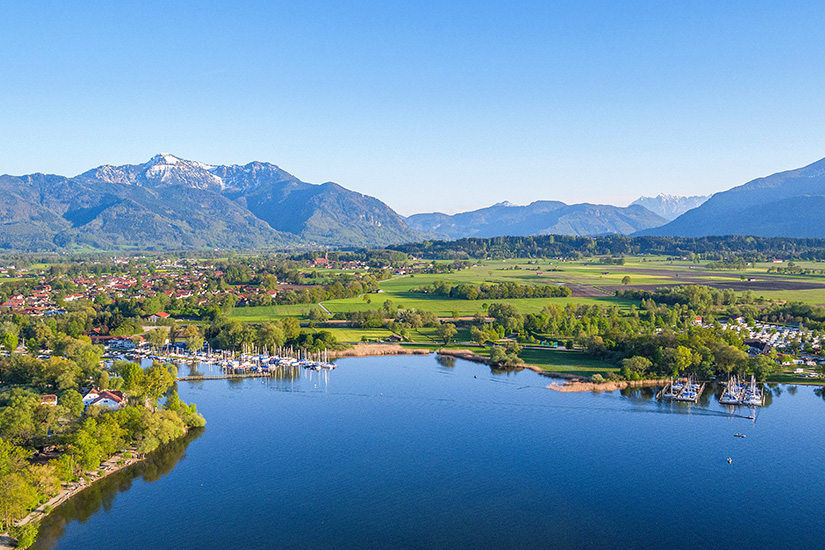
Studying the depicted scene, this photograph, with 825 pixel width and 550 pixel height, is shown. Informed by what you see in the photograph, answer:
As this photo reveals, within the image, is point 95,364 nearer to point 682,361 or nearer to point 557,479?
point 557,479

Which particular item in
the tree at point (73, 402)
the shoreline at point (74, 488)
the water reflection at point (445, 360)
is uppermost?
the tree at point (73, 402)

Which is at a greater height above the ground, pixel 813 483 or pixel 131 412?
pixel 131 412

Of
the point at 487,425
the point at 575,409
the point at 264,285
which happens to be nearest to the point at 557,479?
the point at 487,425

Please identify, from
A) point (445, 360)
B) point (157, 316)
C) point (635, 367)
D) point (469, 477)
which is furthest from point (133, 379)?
point (635, 367)

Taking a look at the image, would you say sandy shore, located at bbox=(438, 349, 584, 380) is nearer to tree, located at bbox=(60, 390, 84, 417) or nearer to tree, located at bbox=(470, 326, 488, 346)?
tree, located at bbox=(470, 326, 488, 346)

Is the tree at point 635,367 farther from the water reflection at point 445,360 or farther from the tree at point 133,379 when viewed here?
the tree at point 133,379

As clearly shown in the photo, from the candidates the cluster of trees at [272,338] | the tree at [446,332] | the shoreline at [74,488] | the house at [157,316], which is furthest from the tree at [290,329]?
the shoreline at [74,488]
